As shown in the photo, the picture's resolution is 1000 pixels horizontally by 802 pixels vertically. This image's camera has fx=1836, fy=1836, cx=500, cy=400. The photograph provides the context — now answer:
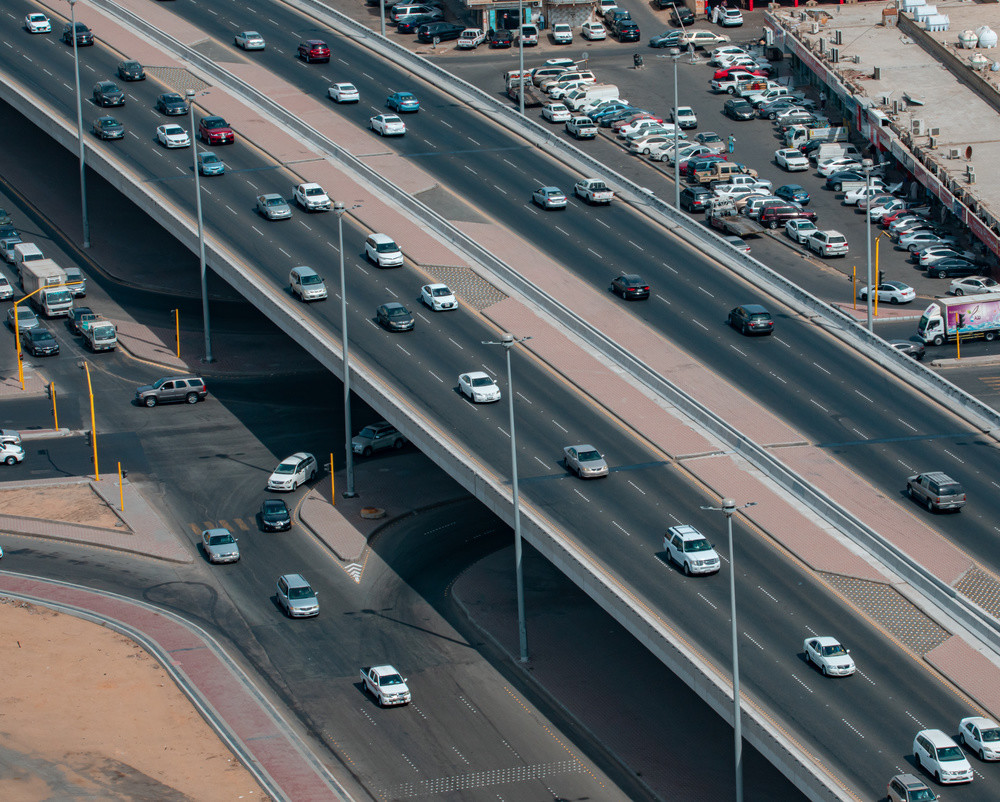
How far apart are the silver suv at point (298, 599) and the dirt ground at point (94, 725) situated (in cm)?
671

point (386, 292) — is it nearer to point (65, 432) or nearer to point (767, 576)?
point (65, 432)

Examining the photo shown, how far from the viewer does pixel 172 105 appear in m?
122

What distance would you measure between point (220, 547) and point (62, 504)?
1035 centimetres

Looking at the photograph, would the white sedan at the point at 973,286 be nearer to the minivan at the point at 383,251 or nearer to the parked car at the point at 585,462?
the minivan at the point at 383,251

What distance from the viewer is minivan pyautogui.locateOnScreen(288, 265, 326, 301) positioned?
324 feet

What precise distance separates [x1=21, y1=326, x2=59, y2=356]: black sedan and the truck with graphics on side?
50.3m

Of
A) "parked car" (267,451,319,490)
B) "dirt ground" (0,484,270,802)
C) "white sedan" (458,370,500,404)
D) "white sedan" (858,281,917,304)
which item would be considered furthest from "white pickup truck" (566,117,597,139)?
"dirt ground" (0,484,270,802)

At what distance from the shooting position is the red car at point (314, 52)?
13325 centimetres

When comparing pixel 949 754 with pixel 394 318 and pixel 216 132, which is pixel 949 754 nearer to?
pixel 394 318

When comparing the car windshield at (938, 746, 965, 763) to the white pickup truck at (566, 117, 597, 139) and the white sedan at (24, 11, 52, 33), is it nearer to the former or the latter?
the white pickup truck at (566, 117, 597, 139)

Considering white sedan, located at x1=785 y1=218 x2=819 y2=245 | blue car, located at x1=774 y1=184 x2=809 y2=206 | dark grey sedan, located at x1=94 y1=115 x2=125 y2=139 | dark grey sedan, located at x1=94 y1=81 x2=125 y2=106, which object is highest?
dark grey sedan, located at x1=94 y1=81 x2=125 y2=106

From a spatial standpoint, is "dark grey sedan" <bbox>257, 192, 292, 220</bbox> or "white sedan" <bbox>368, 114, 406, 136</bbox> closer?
"dark grey sedan" <bbox>257, 192, 292, 220</bbox>

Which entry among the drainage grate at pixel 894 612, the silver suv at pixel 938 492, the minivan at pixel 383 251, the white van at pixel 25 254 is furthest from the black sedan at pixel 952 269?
the white van at pixel 25 254

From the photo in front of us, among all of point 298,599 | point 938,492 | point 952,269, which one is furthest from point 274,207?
point 938,492
